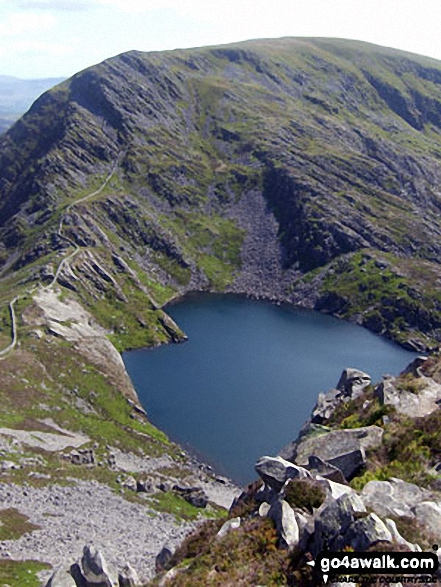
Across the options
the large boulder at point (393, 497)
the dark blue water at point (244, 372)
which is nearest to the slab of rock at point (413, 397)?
the large boulder at point (393, 497)

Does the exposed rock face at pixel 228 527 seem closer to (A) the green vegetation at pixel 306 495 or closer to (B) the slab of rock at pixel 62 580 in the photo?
(A) the green vegetation at pixel 306 495

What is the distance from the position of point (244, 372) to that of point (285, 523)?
11709cm

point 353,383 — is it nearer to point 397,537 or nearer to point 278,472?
point 278,472

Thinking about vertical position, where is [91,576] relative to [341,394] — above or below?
above

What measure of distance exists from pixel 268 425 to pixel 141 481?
127 ft

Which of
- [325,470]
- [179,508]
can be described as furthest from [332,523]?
[179,508]

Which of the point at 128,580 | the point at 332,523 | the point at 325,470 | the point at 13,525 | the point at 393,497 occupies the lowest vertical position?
the point at 13,525

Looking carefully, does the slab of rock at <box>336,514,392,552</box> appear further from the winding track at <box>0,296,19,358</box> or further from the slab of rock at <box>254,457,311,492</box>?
the winding track at <box>0,296,19,358</box>

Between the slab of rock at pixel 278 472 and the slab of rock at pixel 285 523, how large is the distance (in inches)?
84.3

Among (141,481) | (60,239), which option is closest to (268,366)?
(141,481)

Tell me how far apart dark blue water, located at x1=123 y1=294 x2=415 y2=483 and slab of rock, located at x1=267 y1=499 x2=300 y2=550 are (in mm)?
71913

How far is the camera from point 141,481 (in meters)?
83.6

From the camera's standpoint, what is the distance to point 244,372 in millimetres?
144125

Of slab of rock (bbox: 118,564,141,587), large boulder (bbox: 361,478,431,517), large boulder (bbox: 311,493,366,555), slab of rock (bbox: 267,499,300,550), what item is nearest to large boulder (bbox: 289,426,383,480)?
large boulder (bbox: 361,478,431,517)
